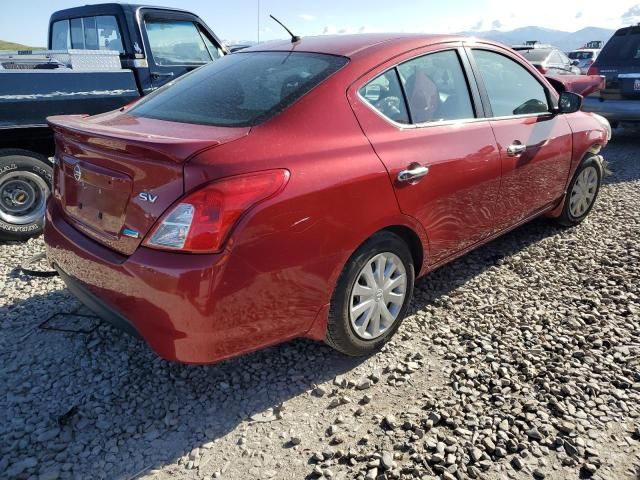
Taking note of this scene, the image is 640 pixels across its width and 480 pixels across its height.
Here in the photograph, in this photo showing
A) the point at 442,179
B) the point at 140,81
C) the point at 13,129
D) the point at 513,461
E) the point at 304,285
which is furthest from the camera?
the point at 140,81

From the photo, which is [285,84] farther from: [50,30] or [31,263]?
[50,30]

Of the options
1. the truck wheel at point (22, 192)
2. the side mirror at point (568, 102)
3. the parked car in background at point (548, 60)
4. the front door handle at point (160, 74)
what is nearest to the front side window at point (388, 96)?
the side mirror at point (568, 102)

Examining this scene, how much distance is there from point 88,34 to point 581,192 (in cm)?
541

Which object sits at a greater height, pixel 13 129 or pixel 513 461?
pixel 13 129

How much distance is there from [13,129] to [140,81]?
4.33ft

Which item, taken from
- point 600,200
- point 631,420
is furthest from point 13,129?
point 600,200

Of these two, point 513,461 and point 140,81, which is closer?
point 513,461

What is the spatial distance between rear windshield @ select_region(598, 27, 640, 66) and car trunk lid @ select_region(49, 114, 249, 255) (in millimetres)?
7995

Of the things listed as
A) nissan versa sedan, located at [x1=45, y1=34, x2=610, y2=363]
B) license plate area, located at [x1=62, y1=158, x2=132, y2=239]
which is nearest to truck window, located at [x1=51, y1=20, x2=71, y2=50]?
nissan versa sedan, located at [x1=45, y1=34, x2=610, y2=363]

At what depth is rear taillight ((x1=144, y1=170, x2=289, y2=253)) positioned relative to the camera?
1936 millimetres

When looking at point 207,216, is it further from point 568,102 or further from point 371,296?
point 568,102

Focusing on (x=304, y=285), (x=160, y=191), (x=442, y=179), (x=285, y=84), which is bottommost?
(x=304, y=285)

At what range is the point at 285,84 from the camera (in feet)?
8.36

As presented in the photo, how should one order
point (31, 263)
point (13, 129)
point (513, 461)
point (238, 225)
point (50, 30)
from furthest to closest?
point (50, 30), point (13, 129), point (31, 263), point (513, 461), point (238, 225)
